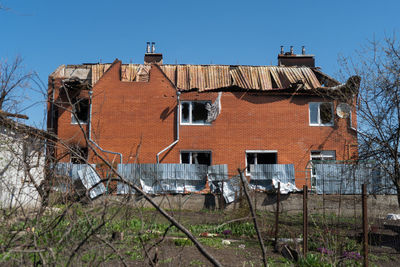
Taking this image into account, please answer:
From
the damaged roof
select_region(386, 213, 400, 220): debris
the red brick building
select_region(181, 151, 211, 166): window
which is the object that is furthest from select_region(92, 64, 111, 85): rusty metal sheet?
select_region(386, 213, 400, 220): debris

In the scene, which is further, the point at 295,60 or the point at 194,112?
the point at 295,60

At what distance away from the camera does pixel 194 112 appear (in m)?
21.1

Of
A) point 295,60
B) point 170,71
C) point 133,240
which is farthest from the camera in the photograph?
point 295,60

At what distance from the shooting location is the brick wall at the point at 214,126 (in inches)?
807

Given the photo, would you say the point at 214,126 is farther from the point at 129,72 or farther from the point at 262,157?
the point at 129,72

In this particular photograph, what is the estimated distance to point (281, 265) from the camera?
6637 mm

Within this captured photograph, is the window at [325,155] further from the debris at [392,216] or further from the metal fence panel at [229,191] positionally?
the metal fence panel at [229,191]

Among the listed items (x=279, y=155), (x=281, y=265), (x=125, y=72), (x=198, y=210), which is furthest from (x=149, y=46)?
(x=281, y=265)

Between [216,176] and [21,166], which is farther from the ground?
[21,166]

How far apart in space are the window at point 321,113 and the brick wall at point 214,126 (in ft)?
1.23

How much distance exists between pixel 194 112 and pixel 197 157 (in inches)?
102

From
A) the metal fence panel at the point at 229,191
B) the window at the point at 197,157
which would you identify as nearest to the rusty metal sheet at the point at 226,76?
the window at the point at 197,157

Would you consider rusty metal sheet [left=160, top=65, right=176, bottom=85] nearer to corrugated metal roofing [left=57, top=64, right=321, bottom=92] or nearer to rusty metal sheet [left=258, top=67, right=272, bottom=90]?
corrugated metal roofing [left=57, top=64, right=321, bottom=92]

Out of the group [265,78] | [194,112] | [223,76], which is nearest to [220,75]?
[223,76]
